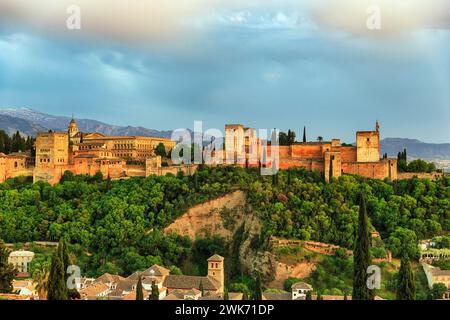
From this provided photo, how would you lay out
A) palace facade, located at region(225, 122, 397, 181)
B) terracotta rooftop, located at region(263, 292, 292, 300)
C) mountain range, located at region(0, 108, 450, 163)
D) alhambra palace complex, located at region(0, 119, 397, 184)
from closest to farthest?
1. terracotta rooftop, located at region(263, 292, 292, 300)
2. palace facade, located at region(225, 122, 397, 181)
3. alhambra palace complex, located at region(0, 119, 397, 184)
4. mountain range, located at region(0, 108, 450, 163)

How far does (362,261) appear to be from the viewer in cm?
2717

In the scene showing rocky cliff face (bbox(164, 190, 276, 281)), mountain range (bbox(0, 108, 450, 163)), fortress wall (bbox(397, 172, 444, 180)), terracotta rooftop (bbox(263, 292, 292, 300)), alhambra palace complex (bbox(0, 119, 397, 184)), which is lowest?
terracotta rooftop (bbox(263, 292, 292, 300))

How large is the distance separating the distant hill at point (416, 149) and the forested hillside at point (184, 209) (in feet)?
147

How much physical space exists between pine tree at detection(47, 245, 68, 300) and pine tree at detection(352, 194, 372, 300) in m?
10.00

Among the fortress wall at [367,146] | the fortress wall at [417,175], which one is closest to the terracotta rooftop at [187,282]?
the fortress wall at [367,146]

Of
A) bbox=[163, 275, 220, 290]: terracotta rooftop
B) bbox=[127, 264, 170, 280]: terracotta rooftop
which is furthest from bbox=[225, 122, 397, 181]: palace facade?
bbox=[163, 275, 220, 290]: terracotta rooftop

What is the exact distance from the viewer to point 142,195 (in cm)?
4738

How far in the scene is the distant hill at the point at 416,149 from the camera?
92.3 meters

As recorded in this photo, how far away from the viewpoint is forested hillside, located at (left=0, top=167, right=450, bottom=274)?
42812 mm

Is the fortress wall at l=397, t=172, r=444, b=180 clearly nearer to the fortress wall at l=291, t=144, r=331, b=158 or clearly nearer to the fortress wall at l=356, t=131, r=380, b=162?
→ the fortress wall at l=356, t=131, r=380, b=162

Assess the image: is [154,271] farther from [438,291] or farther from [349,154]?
[349,154]

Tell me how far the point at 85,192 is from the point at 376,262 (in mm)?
19055
